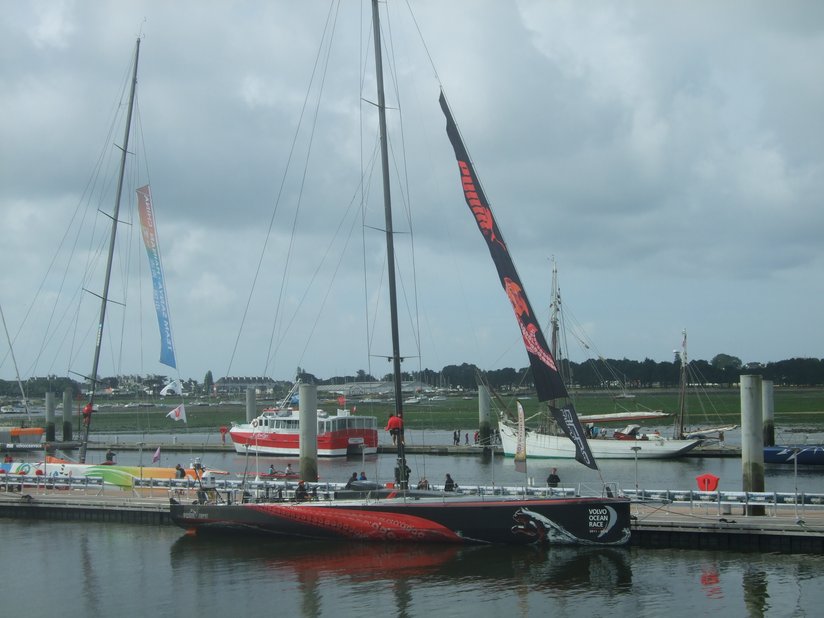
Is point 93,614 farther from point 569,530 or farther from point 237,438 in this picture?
point 237,438

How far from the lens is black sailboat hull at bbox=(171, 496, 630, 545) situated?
2986 centimetres

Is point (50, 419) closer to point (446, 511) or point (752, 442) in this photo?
point (446, 511)

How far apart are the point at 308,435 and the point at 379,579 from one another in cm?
1881

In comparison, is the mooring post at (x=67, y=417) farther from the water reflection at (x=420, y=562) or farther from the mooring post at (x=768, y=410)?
the mooring post at (x=768, y=410)

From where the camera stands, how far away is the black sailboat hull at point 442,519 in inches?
1176

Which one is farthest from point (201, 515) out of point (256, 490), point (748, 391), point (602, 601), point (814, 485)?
point (814, 485)

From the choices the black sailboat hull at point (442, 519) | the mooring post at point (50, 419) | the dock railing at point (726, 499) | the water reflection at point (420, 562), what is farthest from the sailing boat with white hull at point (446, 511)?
the mooring post at point (50, 419)

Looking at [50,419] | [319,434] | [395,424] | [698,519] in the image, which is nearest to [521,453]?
[395,424]

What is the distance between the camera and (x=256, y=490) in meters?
36.6

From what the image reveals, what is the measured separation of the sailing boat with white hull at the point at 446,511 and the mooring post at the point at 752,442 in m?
8.65

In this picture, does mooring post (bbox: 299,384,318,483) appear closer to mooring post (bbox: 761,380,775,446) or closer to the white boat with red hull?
the white boat with red hull

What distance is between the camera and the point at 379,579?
2762 centimetres

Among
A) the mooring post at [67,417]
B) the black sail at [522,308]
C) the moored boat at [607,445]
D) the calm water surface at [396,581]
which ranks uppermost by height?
the black sail at [522,308]

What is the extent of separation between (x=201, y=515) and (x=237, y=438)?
1691 inches
